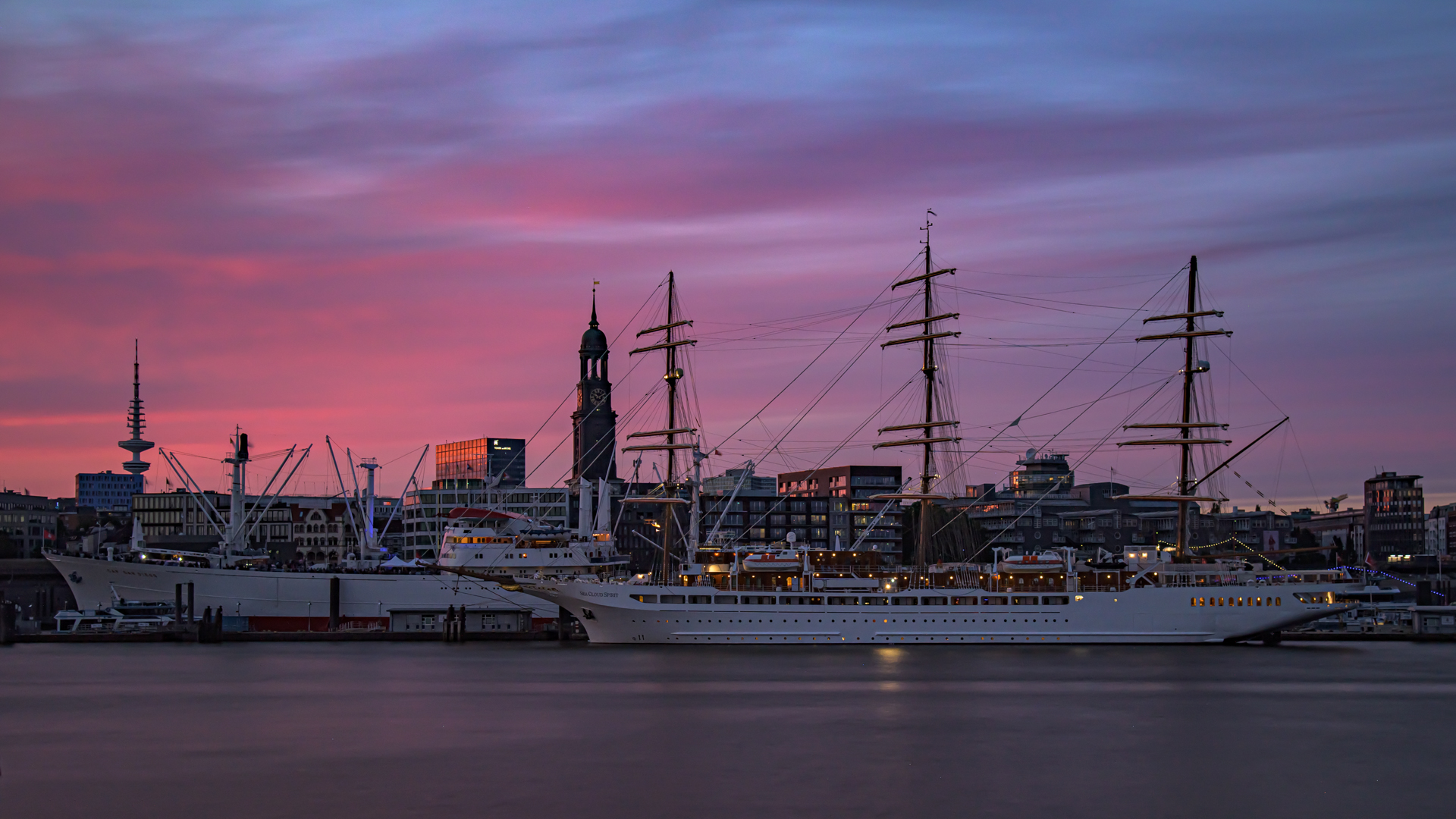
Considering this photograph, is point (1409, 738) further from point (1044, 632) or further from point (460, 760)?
point (1044, 632)

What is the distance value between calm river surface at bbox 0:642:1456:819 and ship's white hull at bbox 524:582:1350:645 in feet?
26.5

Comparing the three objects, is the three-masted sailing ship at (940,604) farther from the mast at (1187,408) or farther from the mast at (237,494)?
the mast at (237,494)

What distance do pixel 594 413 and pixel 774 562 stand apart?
101 meters

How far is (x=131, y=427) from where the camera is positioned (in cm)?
11681

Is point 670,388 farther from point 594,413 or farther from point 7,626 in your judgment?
point 594,413

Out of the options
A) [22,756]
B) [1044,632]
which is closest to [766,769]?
[22,756]

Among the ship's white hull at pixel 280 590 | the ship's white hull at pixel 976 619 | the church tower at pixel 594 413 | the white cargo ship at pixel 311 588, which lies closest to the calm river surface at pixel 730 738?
the ship's white hull at pixel 976 619

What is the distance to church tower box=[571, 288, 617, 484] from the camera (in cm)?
16838

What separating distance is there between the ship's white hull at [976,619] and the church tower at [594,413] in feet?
290

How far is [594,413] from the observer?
17338 cm

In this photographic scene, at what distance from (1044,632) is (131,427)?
80.9 metres

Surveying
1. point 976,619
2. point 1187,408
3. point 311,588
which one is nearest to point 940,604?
point 976,619

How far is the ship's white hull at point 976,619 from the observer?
2906 inches

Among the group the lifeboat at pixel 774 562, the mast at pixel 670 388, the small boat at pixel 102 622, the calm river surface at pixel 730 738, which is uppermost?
the mast at pixel 670 388
